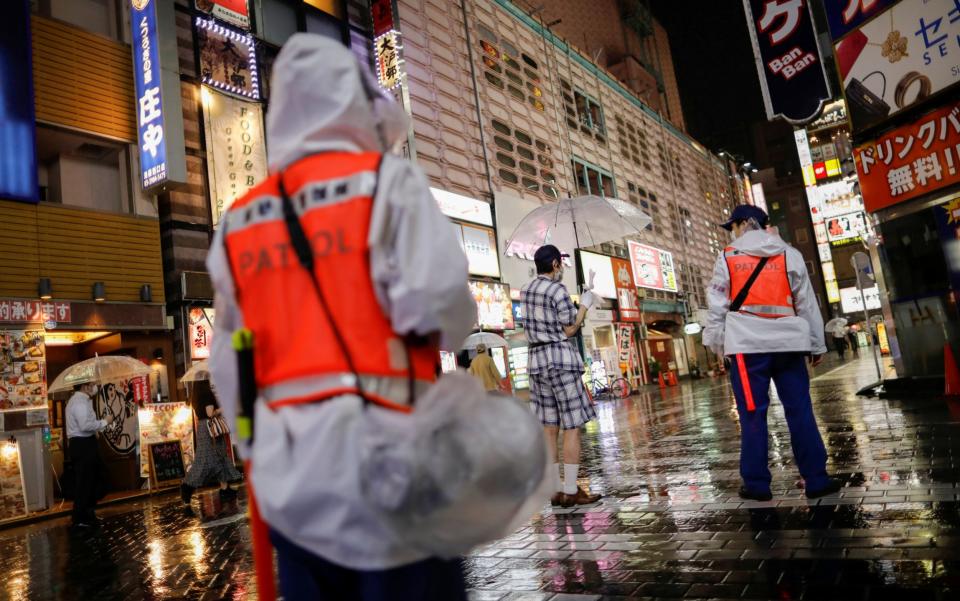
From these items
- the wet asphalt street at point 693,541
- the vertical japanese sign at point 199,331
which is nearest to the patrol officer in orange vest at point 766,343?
the wet asphalt street at point 693,541

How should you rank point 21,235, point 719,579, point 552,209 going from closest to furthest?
point 719,579, point 552,209, point 21,235

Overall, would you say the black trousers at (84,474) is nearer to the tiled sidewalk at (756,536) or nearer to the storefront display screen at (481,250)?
the tiled sidewalk at (756,536)

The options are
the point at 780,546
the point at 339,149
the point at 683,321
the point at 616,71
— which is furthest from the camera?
the point at 616,71

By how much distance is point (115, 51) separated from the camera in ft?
49.6

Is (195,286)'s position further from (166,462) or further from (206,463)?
(206,463)

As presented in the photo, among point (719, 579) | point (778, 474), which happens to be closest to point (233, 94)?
point (778, 474)

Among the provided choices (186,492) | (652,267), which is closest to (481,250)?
(186,492)

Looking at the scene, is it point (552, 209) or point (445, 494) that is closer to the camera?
point (445, 494)

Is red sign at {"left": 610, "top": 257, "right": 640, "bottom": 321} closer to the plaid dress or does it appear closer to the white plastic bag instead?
the plaid dress

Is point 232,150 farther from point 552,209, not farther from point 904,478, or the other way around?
point 904,478

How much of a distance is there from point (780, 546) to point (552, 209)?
6890 millimetres

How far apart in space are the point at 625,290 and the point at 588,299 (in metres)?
29.2

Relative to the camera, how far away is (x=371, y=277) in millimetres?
1595

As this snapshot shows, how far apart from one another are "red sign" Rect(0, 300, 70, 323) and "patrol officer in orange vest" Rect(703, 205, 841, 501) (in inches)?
501
